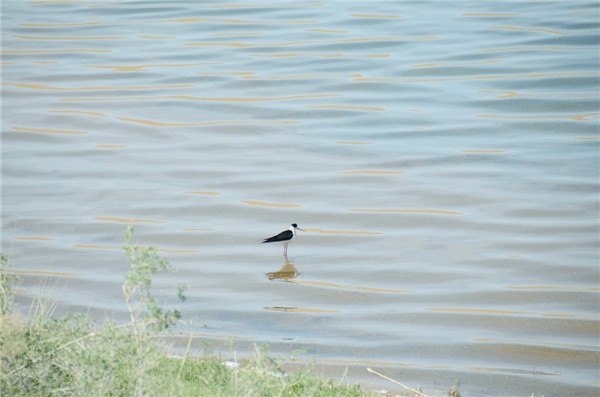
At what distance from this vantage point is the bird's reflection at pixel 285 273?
9.80 m

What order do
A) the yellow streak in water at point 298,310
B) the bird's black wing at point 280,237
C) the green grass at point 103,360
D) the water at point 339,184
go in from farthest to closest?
the bird's black wing at point 280,237 < the yellow streak in water at point 298,310 < the water at point 339,184 < the green grass at point 103,360

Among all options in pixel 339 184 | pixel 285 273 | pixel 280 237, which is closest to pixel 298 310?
pixel 285 273

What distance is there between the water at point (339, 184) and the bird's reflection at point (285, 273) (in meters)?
0.04

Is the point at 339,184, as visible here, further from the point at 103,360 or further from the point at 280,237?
the point at 103,360

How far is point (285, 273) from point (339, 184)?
3432mm

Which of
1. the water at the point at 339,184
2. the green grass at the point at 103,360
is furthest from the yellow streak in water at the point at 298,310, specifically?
the green grass at the point at 103,360

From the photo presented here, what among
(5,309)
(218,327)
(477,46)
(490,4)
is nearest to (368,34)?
(477,46)

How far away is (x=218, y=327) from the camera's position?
327 inches

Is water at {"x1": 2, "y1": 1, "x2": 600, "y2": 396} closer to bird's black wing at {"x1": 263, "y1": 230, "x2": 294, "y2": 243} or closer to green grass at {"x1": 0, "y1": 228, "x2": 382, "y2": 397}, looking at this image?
bird's black wing at {"x1": 263, "y1": 230, "x2": 294, "y2": 243}

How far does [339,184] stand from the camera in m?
13.1

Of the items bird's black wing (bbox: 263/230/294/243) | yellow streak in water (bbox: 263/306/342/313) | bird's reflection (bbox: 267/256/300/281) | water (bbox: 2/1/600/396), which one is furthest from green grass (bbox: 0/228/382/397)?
bird's black wing (bbox: 263/230/294/243)

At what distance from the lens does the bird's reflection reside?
32.1 feet

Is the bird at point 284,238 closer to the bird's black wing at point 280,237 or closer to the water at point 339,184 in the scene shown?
the bird's black wing at point 280,237

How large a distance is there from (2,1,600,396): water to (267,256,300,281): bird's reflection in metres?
0.04
